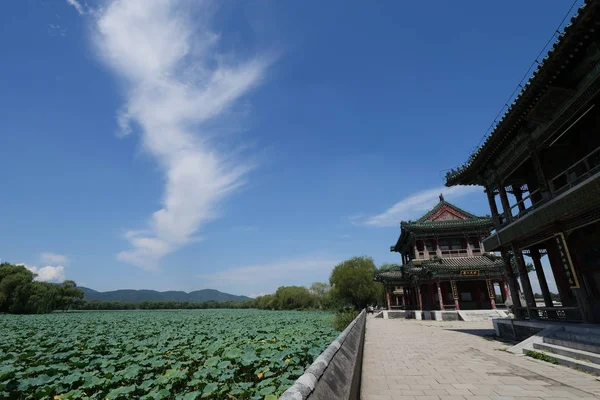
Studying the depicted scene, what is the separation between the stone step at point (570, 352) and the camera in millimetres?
5719

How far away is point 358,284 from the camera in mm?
35125

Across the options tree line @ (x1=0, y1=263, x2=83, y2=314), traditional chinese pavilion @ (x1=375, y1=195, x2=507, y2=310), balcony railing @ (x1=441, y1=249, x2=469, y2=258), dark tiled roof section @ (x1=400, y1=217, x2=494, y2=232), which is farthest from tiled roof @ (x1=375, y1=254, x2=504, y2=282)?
tree line @ (x1=0, y1=263, x2=83, y2=314)

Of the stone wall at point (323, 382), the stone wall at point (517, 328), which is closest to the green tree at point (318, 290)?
the stone wall at point (517, 328)

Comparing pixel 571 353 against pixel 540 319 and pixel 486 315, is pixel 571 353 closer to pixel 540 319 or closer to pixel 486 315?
pixel 540 319

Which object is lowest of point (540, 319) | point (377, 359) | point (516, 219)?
point (377, 359)

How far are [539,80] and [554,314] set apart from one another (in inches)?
277

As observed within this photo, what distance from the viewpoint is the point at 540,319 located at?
9.50 metres

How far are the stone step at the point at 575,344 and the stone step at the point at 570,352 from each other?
4.0 inches

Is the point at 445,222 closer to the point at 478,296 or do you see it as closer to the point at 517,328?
the point at 478,296

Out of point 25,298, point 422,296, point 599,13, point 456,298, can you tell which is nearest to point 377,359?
point 599,13

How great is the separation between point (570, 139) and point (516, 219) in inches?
118

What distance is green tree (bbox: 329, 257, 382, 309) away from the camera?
34938mm

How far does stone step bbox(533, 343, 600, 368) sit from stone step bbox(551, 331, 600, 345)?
0.91 feet

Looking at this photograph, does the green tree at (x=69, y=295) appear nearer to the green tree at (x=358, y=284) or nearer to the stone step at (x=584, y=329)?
the green tree at (x=358, y=284)
